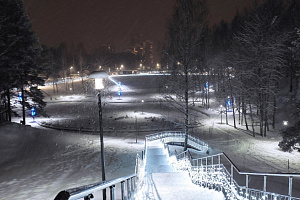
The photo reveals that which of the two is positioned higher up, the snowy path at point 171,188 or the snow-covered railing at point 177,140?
the snowy path at point 171,188

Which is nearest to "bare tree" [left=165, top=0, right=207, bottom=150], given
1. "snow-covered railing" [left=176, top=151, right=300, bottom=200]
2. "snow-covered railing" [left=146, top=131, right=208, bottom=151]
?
"snow-covered railing" [left=146, top=131, right=208, bottom=151]

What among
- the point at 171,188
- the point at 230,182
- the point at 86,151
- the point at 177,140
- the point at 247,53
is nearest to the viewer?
the point at 230,182

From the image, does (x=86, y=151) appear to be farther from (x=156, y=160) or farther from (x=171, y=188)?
(x=171, y=188)

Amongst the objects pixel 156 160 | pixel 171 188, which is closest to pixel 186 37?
pixel 156 160

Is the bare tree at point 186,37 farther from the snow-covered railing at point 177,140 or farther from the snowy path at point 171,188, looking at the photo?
the snowy path at point 171,188

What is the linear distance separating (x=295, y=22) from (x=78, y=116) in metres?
35.3

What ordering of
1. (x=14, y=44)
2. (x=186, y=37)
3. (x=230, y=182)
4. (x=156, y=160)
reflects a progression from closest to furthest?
1. (x=230, y=182)
2. (x=156, y=160)
3. (x=186, y=37)
4. (x=14, y=44)

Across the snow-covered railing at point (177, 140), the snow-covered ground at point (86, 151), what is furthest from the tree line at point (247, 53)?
the snow-covered ground at point (86, 151)

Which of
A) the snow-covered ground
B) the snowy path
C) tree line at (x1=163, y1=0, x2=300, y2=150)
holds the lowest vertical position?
the snow-covered ground

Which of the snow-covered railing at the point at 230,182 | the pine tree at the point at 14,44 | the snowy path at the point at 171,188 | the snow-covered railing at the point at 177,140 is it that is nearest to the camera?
the snow-covered railing at the point at 230,182

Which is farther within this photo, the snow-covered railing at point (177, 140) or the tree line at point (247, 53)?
the snow-covered railing at point (177, 140)

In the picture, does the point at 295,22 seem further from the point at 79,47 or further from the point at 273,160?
the point at 79,47

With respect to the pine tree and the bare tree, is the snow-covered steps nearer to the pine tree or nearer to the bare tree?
the bare tree

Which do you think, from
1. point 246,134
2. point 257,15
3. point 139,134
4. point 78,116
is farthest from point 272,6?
point 78,116
